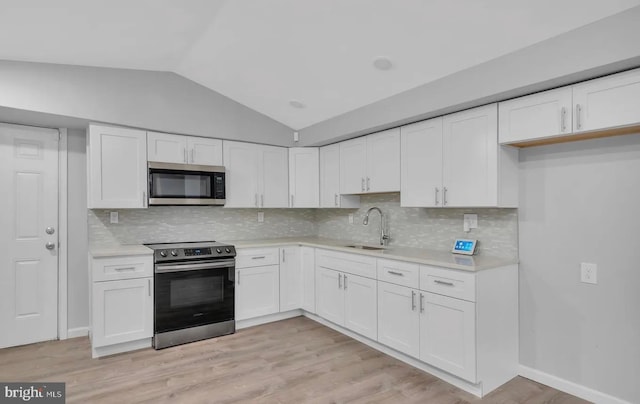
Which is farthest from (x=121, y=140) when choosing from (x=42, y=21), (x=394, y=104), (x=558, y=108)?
(x=558, y=108)

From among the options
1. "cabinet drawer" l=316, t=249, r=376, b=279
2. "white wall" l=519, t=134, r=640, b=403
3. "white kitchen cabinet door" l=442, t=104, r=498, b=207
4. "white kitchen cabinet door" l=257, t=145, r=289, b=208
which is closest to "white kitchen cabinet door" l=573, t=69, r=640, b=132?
"white wall" l=519, t=134, r=640, b=403

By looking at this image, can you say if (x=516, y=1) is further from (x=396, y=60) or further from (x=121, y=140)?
(x=121, y=140)

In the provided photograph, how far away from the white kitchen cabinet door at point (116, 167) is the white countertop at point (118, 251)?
1.33ft

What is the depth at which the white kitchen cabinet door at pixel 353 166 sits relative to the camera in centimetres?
389

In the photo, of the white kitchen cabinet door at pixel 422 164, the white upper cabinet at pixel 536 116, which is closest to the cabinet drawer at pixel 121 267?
the white kitchen cabinet door at pixel 422 164

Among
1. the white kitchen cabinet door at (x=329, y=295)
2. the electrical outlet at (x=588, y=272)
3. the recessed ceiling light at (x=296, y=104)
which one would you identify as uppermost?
the recessed ceiling light at (x=296, y=104)

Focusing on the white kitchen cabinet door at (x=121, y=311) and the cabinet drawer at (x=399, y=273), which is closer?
the cabinet drawer at (x=399, y=273)

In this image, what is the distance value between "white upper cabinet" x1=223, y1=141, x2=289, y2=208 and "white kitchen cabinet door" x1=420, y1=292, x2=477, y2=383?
88.7 inches

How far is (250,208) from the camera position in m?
4.59

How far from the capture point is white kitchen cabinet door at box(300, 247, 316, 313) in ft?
13.5

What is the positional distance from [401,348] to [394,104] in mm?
2102

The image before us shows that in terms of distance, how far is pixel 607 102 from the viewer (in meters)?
2.13

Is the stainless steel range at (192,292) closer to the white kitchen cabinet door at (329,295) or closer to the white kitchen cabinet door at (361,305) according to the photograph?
the white kitchen cabinet door at (329,295)

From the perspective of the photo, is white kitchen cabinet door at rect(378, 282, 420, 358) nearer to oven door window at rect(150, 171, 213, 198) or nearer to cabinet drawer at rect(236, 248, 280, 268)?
cabinet drawer at rect(236, 248, 280, 268)
